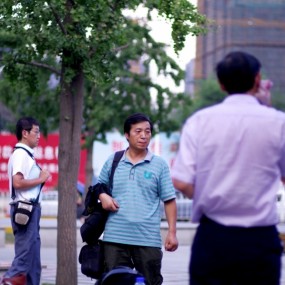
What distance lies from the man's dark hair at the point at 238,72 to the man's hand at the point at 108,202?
299 centimetres

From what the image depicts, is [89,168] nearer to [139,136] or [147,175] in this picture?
[139,136]

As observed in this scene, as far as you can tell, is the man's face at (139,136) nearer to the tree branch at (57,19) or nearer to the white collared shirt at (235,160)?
the white collared shirt at (235,160)

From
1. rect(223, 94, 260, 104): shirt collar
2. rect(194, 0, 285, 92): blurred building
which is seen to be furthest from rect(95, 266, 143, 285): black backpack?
rect(194, 0, 285, 92): blurred building

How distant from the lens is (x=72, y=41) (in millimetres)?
11391

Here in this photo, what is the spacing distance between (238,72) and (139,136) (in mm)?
3156

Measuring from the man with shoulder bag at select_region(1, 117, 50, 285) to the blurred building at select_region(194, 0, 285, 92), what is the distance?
8764cm

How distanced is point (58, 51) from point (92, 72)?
528 mm

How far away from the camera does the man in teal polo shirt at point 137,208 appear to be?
8.32 metres

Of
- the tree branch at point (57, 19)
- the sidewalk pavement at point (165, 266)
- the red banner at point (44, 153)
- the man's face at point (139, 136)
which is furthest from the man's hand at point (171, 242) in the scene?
the red banner at point (44, 153)

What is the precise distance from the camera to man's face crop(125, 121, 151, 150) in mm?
8445

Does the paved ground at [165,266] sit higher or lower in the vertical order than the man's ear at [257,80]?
lower

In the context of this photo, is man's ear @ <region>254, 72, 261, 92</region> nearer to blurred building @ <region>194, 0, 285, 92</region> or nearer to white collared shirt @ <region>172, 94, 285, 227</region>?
white collared shirt @ <region>172, 94, 285, 227</region>

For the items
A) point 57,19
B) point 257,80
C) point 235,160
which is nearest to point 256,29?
point 57,19

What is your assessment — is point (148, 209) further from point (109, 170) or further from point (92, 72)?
point (92, 72)
